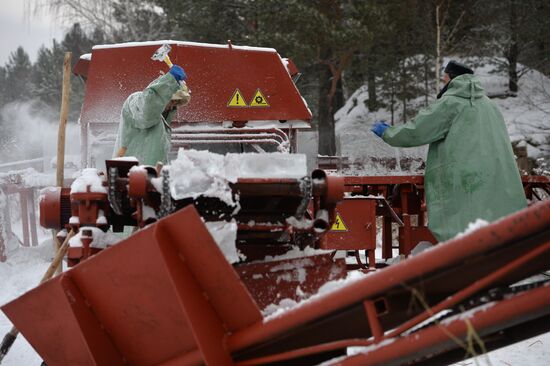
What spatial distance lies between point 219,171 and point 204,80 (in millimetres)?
3176

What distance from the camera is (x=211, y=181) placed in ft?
7.74

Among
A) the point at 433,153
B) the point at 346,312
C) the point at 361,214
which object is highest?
the point at 433,153

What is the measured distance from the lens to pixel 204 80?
5383 millimetres

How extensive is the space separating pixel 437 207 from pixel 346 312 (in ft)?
7.57

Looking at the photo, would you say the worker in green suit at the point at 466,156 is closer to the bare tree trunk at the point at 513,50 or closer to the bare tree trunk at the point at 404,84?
the bare tree trunk at the point at 404,84

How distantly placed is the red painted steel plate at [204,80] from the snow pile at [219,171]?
9.49 feet

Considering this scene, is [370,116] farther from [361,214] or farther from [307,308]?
[307,308]

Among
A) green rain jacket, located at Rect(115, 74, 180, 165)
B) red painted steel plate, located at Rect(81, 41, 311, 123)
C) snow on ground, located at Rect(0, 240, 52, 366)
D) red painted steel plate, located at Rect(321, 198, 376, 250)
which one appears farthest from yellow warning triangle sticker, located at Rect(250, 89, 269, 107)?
snow on ground, located at Rect(0, 240, 52, 366)

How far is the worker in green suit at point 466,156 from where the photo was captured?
377 cm

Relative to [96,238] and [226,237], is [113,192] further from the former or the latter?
[226,237]

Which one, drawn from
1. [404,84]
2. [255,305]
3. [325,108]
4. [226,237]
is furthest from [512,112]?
[255,305]

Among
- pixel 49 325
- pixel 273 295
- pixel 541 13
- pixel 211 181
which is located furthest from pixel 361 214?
pixel 541 13

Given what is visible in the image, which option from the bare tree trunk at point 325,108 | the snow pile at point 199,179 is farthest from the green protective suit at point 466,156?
the bare tree trunk at point 325,108

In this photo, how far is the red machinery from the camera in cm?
173
